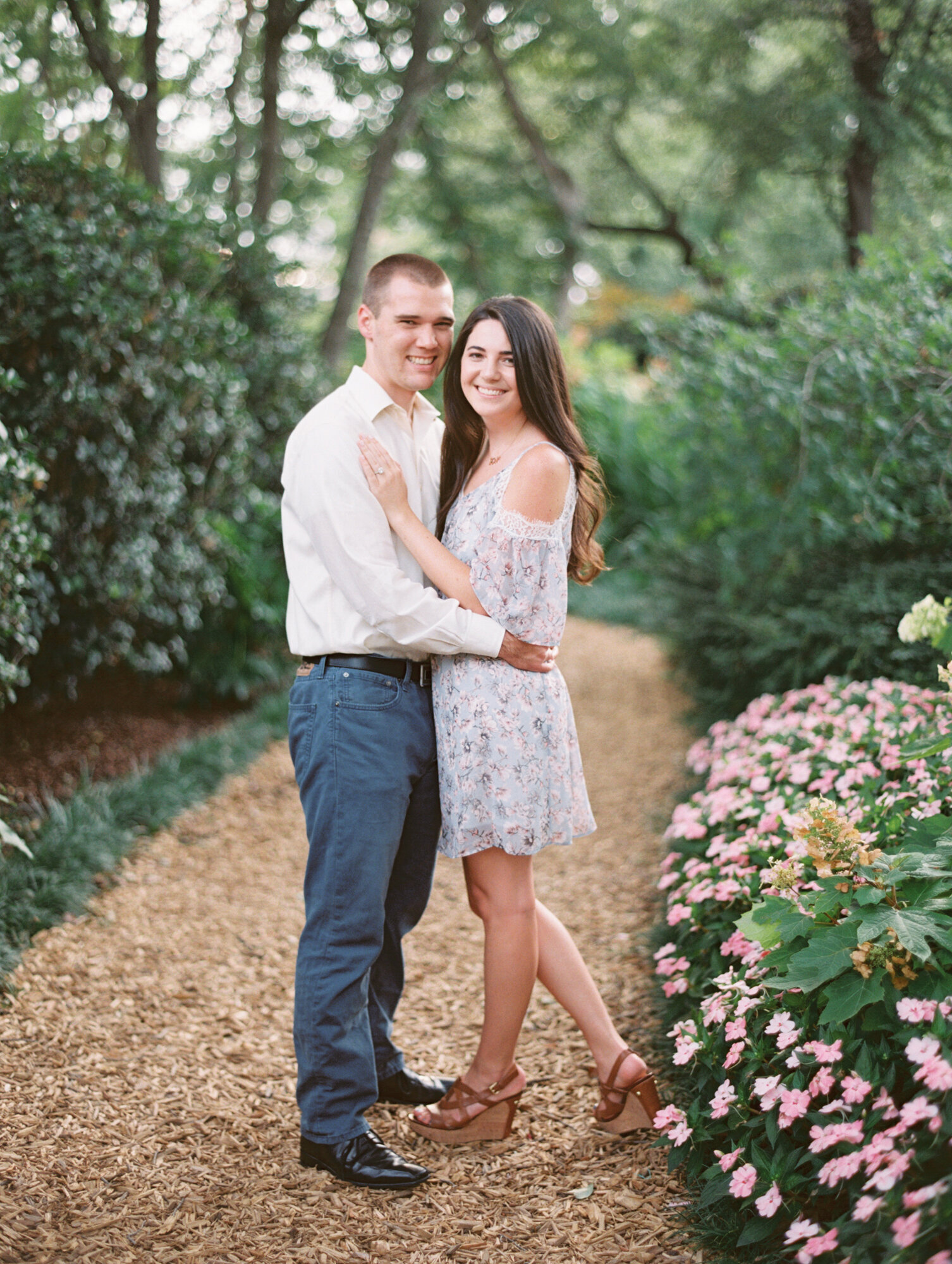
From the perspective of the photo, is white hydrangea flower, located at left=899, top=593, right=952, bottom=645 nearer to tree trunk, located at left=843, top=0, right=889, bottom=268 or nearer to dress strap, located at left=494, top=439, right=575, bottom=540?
dress strap, located at left=494, top=439, right=575, bottom=540

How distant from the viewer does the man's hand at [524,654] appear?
2.23 metres

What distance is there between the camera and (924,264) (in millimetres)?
4305

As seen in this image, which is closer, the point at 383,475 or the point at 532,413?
the point at 383,475

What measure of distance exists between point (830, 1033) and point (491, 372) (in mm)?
1539

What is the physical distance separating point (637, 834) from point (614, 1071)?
2041 millimetres

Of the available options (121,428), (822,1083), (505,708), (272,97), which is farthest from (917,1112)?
(272,97)

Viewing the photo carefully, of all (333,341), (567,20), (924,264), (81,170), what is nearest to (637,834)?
(924,264)

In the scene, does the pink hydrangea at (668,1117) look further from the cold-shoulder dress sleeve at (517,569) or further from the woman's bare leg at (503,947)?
the cold-shoulder dress sleeve at (517,569)

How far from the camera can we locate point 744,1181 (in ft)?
6.05

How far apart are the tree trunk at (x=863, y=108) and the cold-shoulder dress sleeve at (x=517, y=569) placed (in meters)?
5.74

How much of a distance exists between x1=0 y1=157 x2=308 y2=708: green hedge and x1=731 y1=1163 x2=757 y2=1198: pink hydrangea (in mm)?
2774

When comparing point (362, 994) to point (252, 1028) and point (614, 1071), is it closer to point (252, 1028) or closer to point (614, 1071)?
point (614, 1071)

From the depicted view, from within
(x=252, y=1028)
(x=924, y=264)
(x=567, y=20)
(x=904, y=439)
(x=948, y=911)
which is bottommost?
(x=252, y=1028)

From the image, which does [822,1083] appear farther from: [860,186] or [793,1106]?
[860,186]
